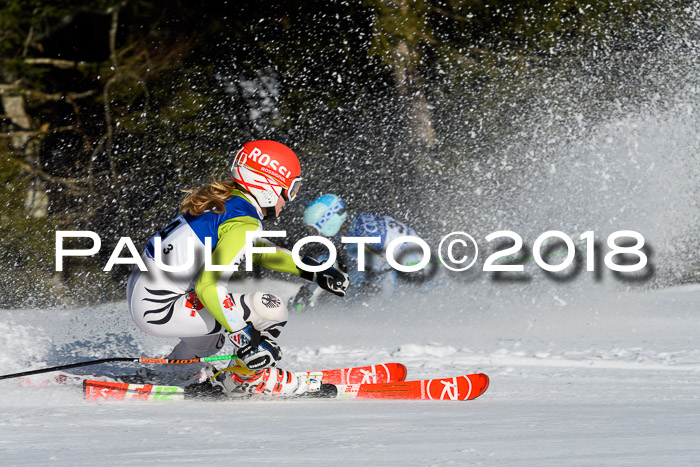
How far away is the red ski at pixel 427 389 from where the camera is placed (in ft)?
11.7

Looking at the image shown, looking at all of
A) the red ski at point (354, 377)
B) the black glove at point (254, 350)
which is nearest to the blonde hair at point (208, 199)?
the black glove at point (254, 350)

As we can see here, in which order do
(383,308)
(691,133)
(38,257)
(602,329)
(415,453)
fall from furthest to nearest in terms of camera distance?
(38,257) → (691,133) → (383,308) → (602,329) → (415,453)

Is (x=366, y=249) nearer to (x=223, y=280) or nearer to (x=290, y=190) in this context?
(x=290, y=190)

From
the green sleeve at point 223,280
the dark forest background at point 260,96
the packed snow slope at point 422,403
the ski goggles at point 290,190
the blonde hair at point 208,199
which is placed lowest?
the packed snow slope at point 422,403

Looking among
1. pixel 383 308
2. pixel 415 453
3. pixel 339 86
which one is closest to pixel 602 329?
pixel 383 308

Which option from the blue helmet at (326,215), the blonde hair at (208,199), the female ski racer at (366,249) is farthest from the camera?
the blue helmet at (326,215)

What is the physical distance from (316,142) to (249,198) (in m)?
6.65

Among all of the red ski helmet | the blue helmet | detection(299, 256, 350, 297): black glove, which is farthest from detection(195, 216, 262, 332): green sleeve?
the blue helmet

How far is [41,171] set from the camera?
32.8 feet

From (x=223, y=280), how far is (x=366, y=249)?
3864mm

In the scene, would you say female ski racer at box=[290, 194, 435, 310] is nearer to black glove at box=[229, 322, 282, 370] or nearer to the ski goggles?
the ski goggles

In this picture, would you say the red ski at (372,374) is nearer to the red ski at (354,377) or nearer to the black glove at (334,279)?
the red ski at (354,377)

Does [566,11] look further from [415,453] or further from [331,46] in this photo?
[415,453]

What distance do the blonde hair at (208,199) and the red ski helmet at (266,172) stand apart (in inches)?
3.2
